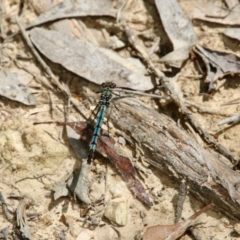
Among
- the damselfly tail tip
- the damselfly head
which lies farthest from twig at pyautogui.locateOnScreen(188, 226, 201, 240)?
the damselfly head

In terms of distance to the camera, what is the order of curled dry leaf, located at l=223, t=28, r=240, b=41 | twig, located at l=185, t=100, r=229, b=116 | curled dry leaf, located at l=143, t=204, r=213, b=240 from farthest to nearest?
curled dry leaf, located at l=223, t=28, r=240, b=41 < twig, located at l=185, t=100, r=229, b=116 < curled dry leaf, located at l=143, t=204, r=213, b=240

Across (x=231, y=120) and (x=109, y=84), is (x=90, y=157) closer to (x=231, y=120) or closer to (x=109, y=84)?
(x=109, y=84)

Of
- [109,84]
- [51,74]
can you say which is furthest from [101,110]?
[51,74]

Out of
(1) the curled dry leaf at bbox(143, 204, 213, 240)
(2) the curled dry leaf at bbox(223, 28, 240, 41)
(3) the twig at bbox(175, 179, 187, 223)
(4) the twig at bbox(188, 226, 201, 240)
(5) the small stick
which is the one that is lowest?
(4) the twig at bbox(188, 226, 201, 240)

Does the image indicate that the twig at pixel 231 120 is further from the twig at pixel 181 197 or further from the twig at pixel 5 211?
the twig at pixel 5 211

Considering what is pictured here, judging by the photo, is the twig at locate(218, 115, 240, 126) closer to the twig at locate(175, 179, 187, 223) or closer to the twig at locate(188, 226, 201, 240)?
the twig at locate(175, 179, 187, 223)

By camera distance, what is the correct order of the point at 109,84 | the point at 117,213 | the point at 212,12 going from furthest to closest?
the point at 212,12 → the point at 109,84 → the point at 117,213
